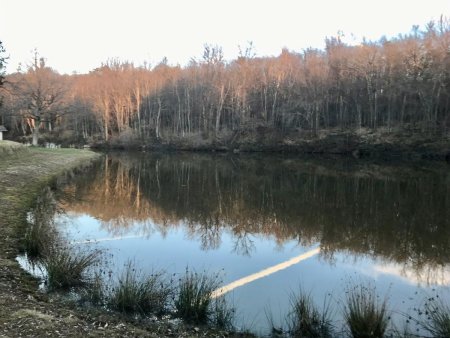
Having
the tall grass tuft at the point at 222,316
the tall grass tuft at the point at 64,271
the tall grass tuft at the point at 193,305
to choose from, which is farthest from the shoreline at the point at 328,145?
the tall grass tuft at the point at 64,271

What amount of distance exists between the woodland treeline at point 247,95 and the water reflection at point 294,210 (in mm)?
25067

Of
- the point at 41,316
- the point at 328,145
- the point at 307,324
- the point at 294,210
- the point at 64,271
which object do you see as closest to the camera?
the point at 41,316

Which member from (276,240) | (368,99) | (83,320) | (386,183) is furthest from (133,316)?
(368,99)

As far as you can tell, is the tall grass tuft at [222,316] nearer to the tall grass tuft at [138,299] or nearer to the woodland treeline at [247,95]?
the tall grass tuft at [138,299]

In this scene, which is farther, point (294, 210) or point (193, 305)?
point (294, 210)

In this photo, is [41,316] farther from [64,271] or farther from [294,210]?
[294,210]

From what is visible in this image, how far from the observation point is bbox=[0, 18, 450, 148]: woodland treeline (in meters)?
55.8

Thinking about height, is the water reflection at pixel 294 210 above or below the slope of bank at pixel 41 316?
below

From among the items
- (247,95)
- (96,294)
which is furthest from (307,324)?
(247,95)

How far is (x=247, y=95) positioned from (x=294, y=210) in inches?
2017

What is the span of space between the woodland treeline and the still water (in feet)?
96.7

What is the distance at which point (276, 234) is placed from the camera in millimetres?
15398

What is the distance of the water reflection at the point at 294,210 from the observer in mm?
13819

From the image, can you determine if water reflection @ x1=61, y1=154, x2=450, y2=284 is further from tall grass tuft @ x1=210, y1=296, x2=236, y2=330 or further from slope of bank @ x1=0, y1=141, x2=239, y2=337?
slope of bank @ x1=0, y1=141, x2=239, y2=337
